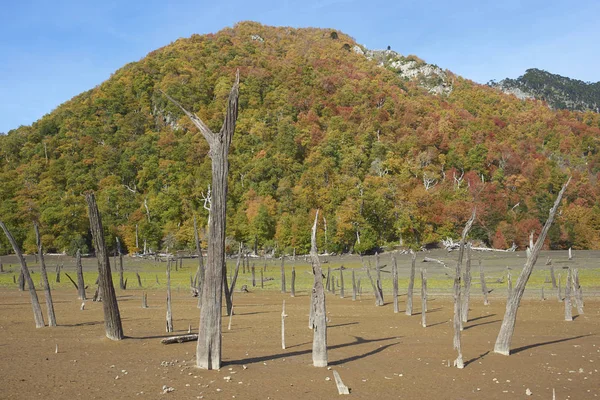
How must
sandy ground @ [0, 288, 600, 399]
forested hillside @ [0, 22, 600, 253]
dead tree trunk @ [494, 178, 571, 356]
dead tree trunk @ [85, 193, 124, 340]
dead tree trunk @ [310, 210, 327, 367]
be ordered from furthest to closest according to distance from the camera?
forested hillside @ [0, 22, 600, 253], dead tree trunk @ [85, 193, 124, 340], dead tree trunk @ [494, 178, 571, 356], dead tree trunk @ [310, 210, 327, 367], sandy ground @ [0, 288, 600, 399]

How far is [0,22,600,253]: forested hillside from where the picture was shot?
66750 mm

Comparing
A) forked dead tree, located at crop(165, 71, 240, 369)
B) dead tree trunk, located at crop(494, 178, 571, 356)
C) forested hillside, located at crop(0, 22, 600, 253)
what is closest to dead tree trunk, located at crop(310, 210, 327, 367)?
forked dead tree, located at crop(165, 71, 240, 369)

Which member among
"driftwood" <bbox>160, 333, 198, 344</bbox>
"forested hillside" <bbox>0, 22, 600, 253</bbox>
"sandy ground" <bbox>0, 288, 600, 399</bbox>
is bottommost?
"sandy ground" <bbox>0, 288, 600, 399</bbox>

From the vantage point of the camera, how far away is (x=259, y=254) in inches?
2579

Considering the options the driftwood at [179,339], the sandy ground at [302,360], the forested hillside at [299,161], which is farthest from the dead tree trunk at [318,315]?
the forested hillside at [299,161]

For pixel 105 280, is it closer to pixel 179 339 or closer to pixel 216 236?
pixel 179 339

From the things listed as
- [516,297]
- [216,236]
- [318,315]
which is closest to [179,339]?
[216,236]

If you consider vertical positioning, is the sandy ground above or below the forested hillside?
below

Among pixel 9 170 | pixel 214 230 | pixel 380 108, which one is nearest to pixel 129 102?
pixel 9 170

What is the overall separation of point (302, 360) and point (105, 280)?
5.45m

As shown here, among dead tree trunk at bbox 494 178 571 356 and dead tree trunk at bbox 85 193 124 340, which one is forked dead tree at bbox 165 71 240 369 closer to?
dead tree trunk at bbox 85 193 124 340

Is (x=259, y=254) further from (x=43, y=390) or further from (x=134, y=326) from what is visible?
(x=43, y=390)

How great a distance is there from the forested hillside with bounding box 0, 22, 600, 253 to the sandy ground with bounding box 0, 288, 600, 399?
46.0m

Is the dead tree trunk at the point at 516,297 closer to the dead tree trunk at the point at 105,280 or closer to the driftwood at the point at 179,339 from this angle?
the driftwood at the point at 179,339
